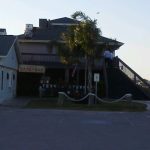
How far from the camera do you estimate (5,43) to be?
3941cm

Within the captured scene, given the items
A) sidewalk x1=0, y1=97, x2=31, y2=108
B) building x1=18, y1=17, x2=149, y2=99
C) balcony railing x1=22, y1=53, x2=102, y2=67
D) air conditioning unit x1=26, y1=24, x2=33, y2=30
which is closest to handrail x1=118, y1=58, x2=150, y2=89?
building x1=18, y1=17, x2=149, y2=99

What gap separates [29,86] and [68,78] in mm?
3357

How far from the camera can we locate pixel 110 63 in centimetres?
4856

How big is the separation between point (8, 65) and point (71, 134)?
22180 millimetres

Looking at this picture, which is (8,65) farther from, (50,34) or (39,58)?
(50,34)

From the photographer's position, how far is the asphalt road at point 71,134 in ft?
49.6

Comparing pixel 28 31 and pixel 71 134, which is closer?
pixel 71 134

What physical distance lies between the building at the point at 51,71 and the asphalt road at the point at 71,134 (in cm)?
1975

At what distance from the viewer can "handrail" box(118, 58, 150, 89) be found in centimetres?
4577

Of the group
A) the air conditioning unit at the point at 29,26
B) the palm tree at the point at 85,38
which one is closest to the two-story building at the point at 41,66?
the air conditioning unit at the point at 29,26

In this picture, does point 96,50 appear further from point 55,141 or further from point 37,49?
point 55,141

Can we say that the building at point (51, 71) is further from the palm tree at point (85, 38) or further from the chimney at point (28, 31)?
the palm tree at point (85, 38)

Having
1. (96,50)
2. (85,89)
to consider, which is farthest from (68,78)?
(96,50)

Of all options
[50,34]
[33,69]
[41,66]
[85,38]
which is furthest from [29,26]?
[85,38]
